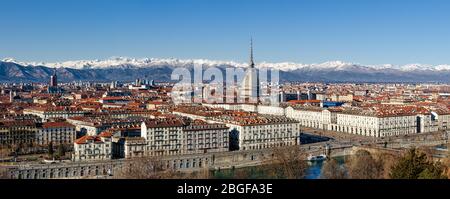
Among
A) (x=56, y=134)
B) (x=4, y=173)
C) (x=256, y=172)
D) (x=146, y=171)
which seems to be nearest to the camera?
(x=146, y=171)

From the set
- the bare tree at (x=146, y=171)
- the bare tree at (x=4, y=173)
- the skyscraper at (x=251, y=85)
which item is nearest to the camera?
the bare tree at (x=146, y=171)

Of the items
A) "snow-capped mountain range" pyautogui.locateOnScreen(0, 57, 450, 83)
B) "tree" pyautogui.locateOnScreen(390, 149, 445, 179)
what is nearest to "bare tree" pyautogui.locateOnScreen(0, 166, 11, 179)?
"tree" pyautogui.locateOnScreen(390, 149, 445, 179)

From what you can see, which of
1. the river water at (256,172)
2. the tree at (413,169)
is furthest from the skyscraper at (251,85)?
the tree at (413,169)

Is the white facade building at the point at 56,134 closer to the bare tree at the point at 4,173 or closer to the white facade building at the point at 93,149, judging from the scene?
the white facade building at the point at 93,149

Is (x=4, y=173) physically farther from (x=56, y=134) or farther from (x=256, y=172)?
(x=256, y=172)

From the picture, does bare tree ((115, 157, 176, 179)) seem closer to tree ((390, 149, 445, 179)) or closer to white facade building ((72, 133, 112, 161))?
white facade building ((72, 133, 112, 161))

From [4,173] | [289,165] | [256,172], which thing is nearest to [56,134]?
[4,173]

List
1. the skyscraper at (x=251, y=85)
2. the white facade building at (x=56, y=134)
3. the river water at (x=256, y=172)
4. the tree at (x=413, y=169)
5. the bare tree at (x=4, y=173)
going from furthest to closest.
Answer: the skyscraper at (x=251, y=85), the white facade building at (x=56, y=134), the river water at (x=256, y=172), the bare tree at (x=4, y=173), the tree at (x=413, y=169)

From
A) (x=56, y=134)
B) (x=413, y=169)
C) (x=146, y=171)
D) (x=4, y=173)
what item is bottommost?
(x=4, y=173)

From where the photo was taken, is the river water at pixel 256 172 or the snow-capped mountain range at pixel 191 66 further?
the snow-capped mountain range at pixel 191 66

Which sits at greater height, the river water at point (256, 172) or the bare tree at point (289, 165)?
the bare tree at point (289, 165)
